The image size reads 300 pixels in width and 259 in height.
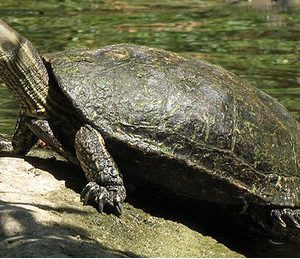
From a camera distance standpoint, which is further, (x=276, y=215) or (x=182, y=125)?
(x=276, y=215)

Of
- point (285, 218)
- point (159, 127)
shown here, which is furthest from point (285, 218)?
point (159, 127)

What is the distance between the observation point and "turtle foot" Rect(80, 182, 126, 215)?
5352 mm

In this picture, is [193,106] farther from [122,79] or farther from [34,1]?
[34,1]

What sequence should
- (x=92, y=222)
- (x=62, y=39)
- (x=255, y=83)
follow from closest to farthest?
1. (x=92, y=222)
2. (x=255, y=83)
3. (x=62, y=39)

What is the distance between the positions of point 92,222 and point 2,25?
1.68 m

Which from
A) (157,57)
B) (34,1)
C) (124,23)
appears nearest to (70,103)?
(157,57)

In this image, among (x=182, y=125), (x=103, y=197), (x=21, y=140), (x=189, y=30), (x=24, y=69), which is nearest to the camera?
(x=103, y=197)

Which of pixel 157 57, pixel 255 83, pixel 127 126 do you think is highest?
pixel 157 57

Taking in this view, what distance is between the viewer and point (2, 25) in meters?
5.85

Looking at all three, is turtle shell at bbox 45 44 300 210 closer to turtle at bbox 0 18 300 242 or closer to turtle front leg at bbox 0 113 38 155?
turtle at bbox 0 18 300 242

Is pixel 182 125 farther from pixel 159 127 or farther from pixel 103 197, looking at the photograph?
pixel 103 197

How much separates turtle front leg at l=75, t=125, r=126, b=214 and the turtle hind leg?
1137 millimetres

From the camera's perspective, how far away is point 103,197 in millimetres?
5352

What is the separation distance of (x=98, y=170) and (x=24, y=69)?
1013 mm
